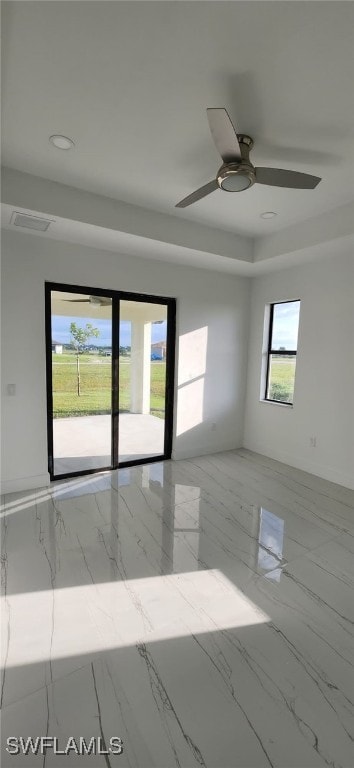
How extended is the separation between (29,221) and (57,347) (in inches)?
47.7

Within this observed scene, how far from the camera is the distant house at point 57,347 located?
3.43 m

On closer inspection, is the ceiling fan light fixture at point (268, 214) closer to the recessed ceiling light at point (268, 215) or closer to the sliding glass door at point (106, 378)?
the recessed ceiling light at point (268, 215)

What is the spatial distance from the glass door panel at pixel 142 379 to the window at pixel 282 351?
5.11 ft

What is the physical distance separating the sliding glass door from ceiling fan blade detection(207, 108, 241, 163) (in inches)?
82.9

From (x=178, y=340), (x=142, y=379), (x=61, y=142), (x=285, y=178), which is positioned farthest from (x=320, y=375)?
(x=61, y=142)

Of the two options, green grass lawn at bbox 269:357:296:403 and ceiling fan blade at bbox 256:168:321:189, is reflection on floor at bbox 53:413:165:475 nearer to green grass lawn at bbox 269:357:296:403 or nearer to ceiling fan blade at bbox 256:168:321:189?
green grass lawn at bbox 269:357:296:403

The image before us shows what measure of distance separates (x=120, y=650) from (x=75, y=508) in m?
1.54

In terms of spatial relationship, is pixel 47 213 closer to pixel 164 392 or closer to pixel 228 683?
pixel 164 392

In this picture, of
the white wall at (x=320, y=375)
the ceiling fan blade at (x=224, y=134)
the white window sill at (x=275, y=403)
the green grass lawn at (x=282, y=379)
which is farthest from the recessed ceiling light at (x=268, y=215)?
the white window sill at (x=275, y=403)

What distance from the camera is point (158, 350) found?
4.16 m

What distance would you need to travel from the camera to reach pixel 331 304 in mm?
3672

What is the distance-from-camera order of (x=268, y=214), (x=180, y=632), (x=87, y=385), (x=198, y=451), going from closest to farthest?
(x=180, y=632) < (x=268, y=214) < (x=87, y=385) < (x=198, y=451)

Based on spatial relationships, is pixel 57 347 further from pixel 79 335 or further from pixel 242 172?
pixel 242 172

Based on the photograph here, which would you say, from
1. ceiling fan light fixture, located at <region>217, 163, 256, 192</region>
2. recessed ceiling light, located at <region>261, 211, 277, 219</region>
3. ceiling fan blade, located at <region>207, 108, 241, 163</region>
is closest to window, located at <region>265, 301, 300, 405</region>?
recessed ceiling light, located at <region>261, 211, 277, 219</region>
